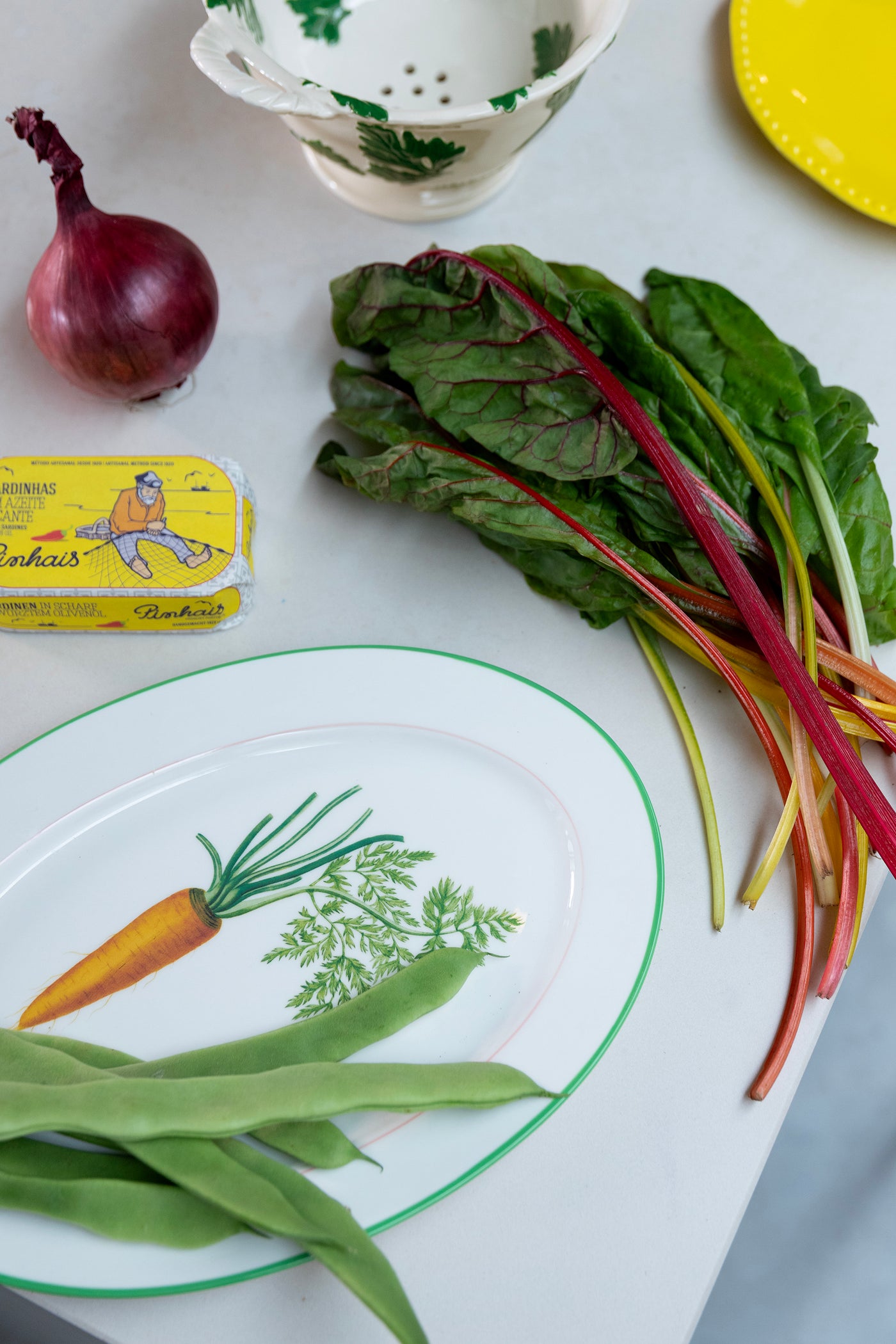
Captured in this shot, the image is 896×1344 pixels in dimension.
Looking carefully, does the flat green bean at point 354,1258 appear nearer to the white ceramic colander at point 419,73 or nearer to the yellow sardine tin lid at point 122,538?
the yellow sardine tin lid at point 122,538

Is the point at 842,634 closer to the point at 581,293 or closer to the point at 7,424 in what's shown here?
the point at 581,293

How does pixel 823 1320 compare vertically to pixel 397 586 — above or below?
below

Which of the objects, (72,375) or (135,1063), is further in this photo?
(72,375)

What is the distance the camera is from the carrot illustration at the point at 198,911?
0.61 m

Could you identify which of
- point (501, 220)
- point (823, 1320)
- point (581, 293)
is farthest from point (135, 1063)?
point (823, 1320)

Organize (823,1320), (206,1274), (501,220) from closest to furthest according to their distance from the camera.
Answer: (206,1274) → (501,220) → (823,1320)

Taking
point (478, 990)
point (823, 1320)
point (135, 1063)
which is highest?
point (478, 990)

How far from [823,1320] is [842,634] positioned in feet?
2.76

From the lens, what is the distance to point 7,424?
757mm

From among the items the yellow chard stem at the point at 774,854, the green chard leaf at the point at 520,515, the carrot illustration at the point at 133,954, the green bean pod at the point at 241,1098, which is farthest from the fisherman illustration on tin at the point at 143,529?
the yellow chard stem at the point at 774,854

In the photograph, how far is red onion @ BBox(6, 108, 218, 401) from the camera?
63 cm

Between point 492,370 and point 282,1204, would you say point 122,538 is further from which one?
point 282,1204

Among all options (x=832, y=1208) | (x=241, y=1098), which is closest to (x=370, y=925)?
(x=241, y=1098)

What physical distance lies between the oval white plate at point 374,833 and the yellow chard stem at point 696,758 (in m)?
0.06
